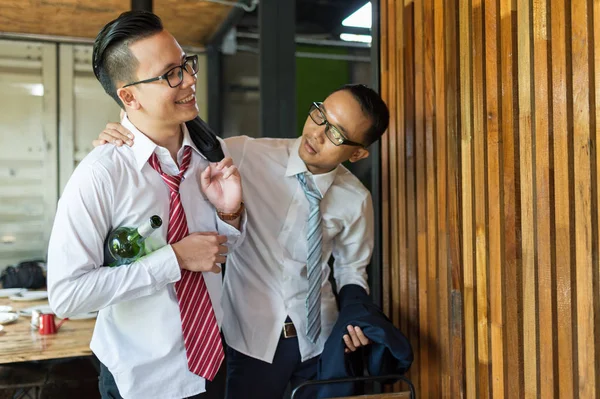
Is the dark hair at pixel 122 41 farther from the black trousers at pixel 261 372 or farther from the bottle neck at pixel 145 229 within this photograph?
the black trousers at pixel 261 372

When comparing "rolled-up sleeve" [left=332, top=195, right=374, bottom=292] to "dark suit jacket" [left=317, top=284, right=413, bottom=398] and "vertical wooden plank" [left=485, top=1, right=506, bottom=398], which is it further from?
"vertical wooden plank" [left=485, top=1, right=506, bottom=398]

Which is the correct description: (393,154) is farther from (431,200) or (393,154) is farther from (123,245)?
(123,245)

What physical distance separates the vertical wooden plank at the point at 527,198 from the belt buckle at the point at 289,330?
776mm

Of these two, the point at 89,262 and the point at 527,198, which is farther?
the point at 527,198

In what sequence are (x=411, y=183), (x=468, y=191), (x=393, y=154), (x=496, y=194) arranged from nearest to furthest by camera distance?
(x=496, y=194)
(x=468, y=191)
(x=411, y=183)
(x=393, y=154)

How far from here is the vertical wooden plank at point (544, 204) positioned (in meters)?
1.57

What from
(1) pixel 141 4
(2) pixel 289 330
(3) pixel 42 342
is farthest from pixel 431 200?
(1) pixel 141 4

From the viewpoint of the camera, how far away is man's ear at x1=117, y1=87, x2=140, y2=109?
158 cm

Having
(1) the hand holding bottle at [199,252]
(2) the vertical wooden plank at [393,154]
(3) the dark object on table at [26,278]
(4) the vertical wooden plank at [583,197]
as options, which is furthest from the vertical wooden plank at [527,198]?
(3) the dark object on table at [26,278]

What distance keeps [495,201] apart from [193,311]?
97 centimetres

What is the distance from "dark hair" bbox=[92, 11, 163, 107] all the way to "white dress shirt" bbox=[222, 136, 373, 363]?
0.61 meters

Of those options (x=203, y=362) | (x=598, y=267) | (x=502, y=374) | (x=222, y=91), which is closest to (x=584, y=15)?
(x=598, y=267)

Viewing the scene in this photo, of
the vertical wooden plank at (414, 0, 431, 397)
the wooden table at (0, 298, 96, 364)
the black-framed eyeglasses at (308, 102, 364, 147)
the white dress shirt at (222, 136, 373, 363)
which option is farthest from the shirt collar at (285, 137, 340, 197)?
the wooden table at (0, 298, 96, 364)

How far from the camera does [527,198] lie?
1654mm
